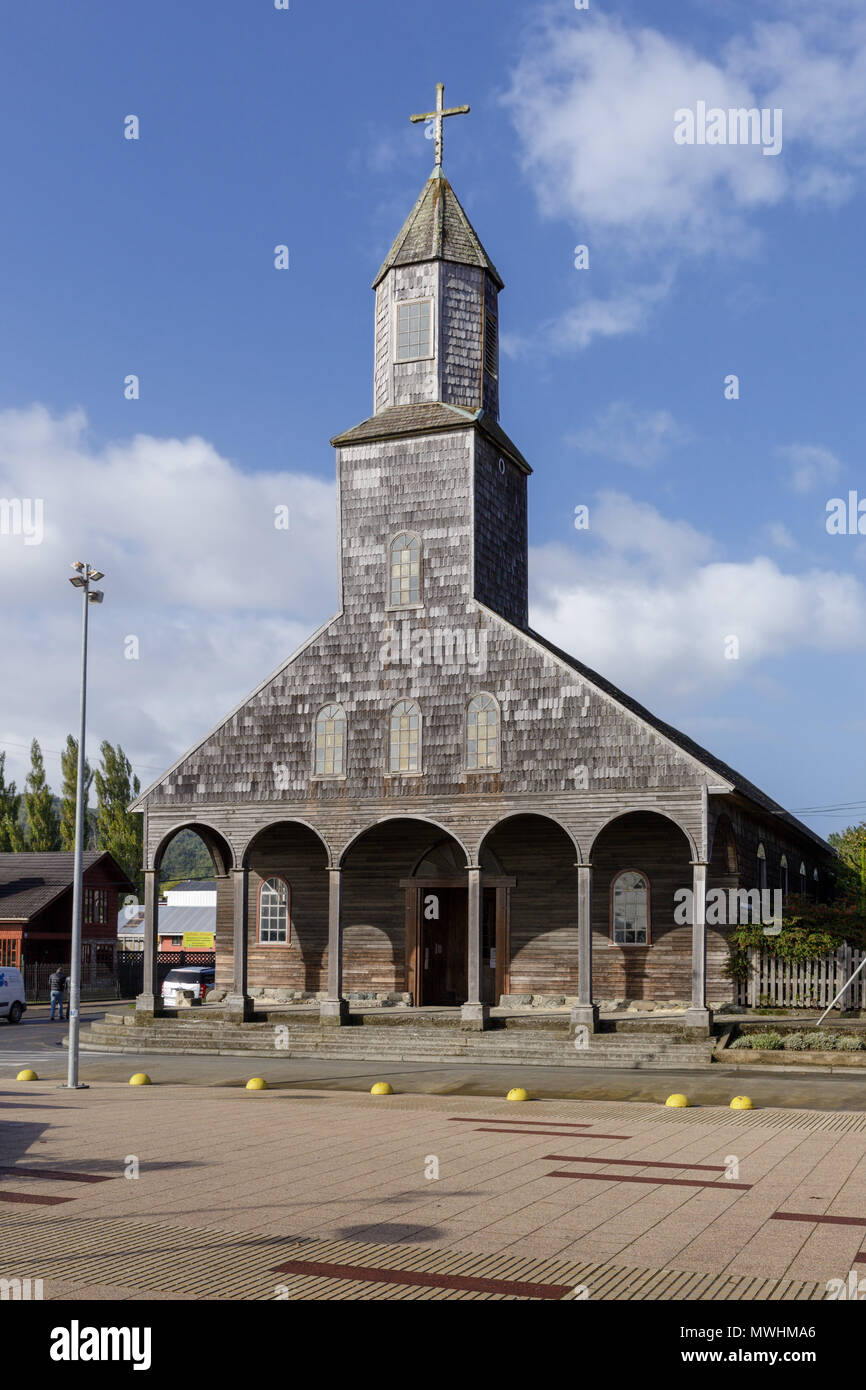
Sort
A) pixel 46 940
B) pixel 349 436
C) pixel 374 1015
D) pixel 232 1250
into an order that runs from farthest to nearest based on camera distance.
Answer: pixel 46 940, pixel 349 436, pixel 374 1015, pixel 232 1250

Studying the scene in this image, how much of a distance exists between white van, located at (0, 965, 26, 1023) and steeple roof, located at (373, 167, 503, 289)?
22.7m

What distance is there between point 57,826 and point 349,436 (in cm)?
4569

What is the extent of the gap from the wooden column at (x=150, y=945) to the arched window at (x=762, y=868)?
15.0 meters

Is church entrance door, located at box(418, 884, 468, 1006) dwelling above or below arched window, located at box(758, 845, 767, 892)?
below

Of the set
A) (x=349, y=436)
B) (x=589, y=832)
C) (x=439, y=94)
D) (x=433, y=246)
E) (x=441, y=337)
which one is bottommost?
(x=589, y=832)

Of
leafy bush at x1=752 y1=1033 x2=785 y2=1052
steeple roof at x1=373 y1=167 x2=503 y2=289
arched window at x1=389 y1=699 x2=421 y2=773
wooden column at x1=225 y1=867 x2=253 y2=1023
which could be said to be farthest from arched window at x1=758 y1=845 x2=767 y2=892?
steeple roof at x1=373 y1=167 x2=503 y2=289

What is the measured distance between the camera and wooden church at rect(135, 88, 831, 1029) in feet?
88.3

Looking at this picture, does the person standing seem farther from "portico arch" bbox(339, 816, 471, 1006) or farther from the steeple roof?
the steeple roof

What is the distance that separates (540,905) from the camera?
30281 mm

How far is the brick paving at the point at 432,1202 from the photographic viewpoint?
827cm

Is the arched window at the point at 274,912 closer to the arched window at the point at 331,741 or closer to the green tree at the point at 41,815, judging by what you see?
the arched window at the point at 331,741
